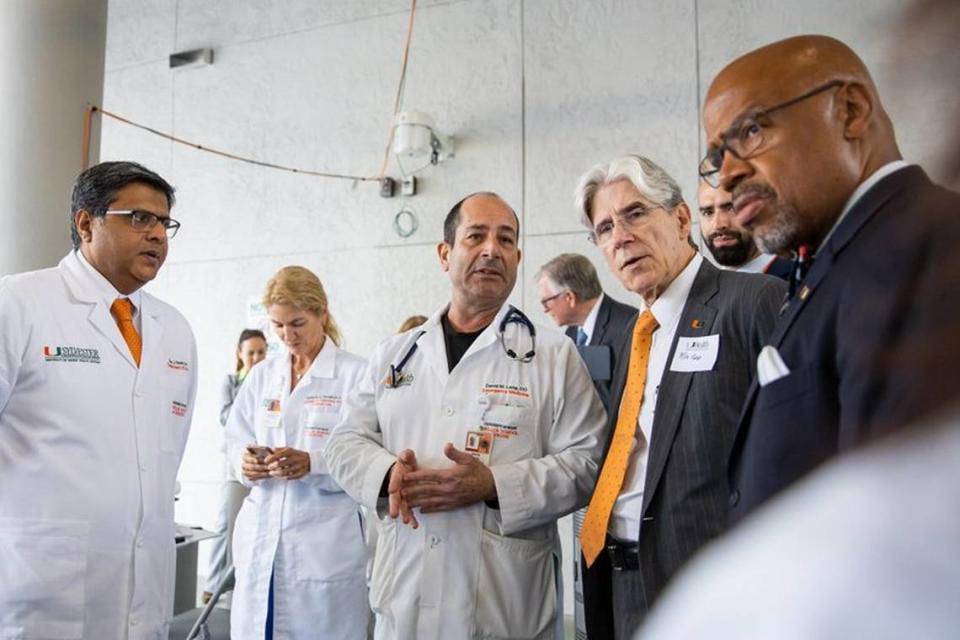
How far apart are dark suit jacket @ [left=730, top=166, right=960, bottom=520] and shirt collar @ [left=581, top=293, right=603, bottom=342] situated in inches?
100

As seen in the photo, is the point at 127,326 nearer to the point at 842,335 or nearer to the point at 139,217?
the point at 139,217

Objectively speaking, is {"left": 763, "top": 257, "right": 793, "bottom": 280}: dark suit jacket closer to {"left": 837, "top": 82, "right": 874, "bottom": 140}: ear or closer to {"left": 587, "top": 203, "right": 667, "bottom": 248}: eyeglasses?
{"left": 587, "top": 203, "right": 667, "bottom": 248}: eyeglasses

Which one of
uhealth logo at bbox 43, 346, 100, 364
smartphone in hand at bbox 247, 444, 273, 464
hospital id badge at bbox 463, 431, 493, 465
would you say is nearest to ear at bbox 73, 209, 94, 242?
uhealth logo at bbox 43, 346, 100, 364

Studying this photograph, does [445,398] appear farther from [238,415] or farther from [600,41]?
[600,41]

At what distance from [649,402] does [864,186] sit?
84 cm

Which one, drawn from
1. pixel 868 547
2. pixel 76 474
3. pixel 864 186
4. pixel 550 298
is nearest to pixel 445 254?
pixel 76 474

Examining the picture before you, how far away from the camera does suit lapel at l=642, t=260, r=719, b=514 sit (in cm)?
154

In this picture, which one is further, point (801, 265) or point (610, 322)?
point (610, 322)

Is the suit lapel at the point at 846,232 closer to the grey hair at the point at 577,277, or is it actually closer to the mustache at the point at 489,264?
the mustache at the point at 489,264

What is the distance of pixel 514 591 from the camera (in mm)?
1797

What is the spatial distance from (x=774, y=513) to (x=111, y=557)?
6.33 ft

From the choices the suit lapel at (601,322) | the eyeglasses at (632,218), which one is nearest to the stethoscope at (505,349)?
the eyeglasses at (632,218)

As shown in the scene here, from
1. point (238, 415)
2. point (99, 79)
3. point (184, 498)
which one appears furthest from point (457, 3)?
point (184, 498)

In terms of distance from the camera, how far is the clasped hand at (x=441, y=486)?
1.76m
